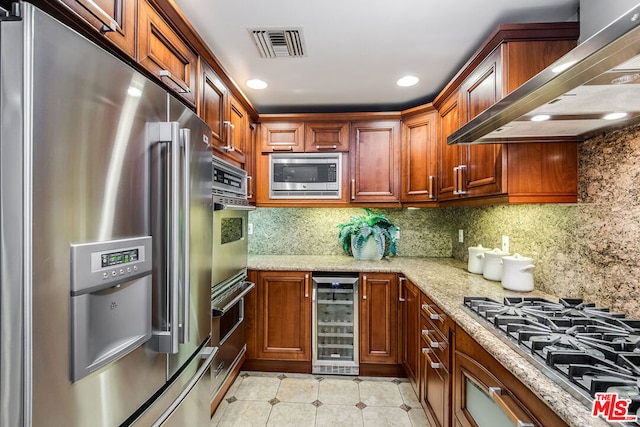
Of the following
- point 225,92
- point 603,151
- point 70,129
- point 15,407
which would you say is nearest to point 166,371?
point 15,407

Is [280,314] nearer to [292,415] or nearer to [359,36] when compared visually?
[292,415]

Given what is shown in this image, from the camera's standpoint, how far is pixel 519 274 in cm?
172

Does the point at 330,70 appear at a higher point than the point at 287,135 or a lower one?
higher

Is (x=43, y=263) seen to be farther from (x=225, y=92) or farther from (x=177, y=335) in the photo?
(x=225, y=92)

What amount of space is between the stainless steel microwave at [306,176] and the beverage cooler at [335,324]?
77 centimetres

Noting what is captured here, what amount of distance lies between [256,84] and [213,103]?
602mm

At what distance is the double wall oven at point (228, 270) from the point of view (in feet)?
6.20

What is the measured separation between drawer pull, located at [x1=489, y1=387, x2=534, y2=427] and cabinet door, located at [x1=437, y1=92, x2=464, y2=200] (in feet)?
4.39

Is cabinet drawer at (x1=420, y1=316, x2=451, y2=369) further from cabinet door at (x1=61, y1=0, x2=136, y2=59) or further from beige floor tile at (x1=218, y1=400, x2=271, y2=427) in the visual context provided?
cabinet door at (x1=61, y1=0, x2=136, y2=59)

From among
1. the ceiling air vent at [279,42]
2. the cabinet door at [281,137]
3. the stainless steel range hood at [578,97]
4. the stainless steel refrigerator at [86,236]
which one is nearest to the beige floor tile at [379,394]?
the stainless steel refrigerator at [86,236]

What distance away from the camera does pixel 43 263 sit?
2.15 ft

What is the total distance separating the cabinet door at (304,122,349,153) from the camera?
114 inches

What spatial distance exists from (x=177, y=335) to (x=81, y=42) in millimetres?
855

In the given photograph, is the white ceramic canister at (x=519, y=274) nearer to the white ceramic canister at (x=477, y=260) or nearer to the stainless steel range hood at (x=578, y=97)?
the white ceramic canister at (x=477, y=260)
